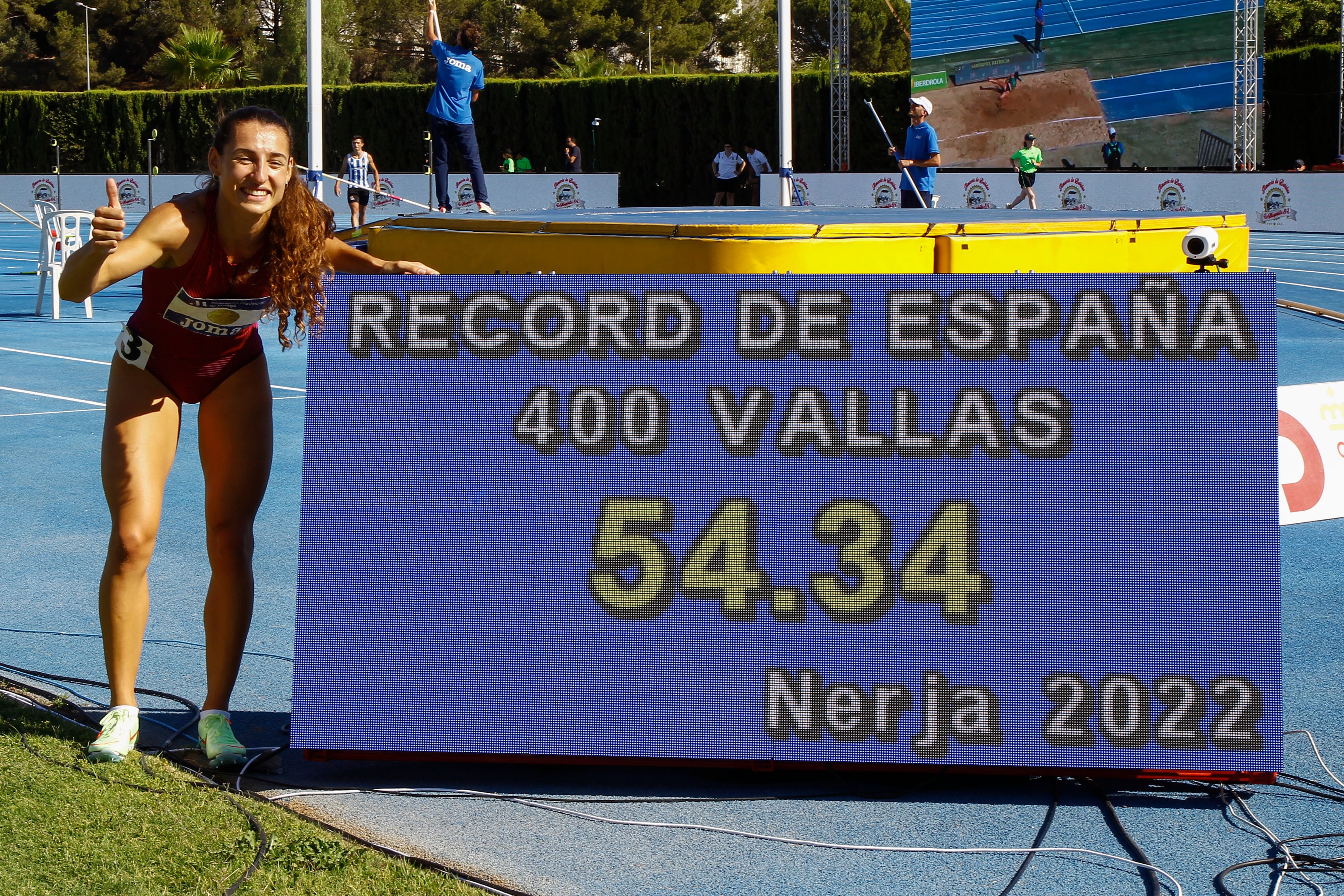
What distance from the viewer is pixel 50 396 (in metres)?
9.93

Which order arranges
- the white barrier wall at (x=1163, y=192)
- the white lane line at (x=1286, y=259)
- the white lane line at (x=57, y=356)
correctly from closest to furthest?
1. the white lane line at (x=57, y=356)
2. the white lane line at (x=1286, y=259)
3. the white barrier wall at (x=1163, y=192)

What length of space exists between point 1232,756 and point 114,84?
227 feet

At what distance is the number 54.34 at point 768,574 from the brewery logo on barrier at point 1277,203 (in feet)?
85.3

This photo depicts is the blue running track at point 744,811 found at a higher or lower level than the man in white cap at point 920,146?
lower

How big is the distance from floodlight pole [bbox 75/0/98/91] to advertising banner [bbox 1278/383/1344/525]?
62244 mm

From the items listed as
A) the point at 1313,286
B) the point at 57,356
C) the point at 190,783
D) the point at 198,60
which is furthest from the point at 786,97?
the point at 198,60

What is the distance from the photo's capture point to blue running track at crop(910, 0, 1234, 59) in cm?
3662

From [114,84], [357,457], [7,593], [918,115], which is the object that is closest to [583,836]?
[357,457]

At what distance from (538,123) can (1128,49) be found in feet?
54.5

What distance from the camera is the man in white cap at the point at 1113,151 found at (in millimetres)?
35406

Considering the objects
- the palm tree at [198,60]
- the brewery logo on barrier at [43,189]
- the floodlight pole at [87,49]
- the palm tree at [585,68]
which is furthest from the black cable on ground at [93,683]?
the floodlight pole at [87,49]

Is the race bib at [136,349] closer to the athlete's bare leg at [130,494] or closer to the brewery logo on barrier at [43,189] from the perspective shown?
the athlete's bare leg at [130,494]

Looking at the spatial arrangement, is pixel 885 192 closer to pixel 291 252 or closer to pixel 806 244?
pixel 806 244

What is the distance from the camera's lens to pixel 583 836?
3.22 metres
